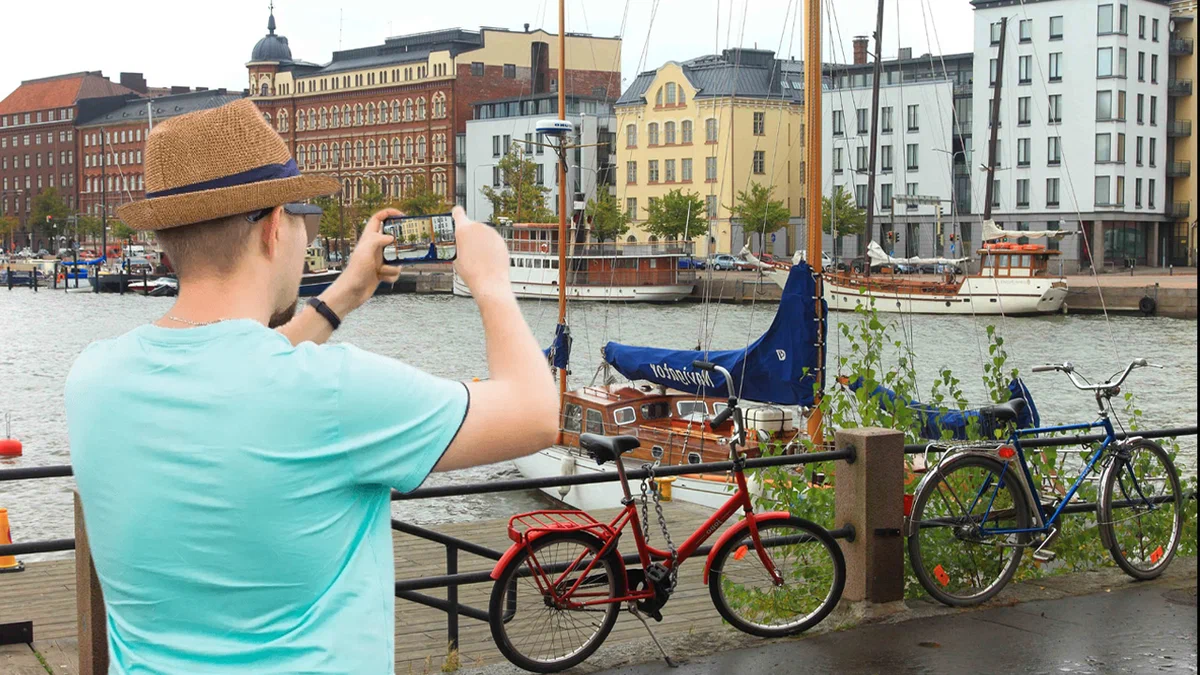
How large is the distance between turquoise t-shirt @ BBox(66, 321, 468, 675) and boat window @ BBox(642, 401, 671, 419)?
762 inches

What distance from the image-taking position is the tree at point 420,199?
339 feet

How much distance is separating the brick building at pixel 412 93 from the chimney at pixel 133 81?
46388 millimetres

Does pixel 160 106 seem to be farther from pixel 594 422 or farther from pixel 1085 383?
pixel 1085 383

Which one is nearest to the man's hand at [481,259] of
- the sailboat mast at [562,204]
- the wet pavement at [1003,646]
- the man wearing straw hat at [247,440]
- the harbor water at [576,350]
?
the man wearing straw hat at [247,440]

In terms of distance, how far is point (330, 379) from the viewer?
1807 mm

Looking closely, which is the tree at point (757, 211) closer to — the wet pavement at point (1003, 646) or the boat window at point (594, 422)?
the boat window at point (594, 422)

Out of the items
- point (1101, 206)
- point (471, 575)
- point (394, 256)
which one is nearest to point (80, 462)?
point (394, 256)

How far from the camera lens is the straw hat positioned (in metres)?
1.92

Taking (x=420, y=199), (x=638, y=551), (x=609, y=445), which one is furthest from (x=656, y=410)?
(x=420, y=199)

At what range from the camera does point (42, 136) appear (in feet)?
517

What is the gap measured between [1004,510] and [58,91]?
537 feet

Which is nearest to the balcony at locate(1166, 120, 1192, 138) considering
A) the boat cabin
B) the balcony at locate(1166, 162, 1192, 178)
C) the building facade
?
the balcony at locate(1166, 162, 1192, 178)

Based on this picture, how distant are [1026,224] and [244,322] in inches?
3121

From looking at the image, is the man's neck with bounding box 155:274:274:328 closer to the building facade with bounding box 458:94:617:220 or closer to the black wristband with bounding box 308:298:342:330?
the black wristband with bounding box 308:298:342:330
